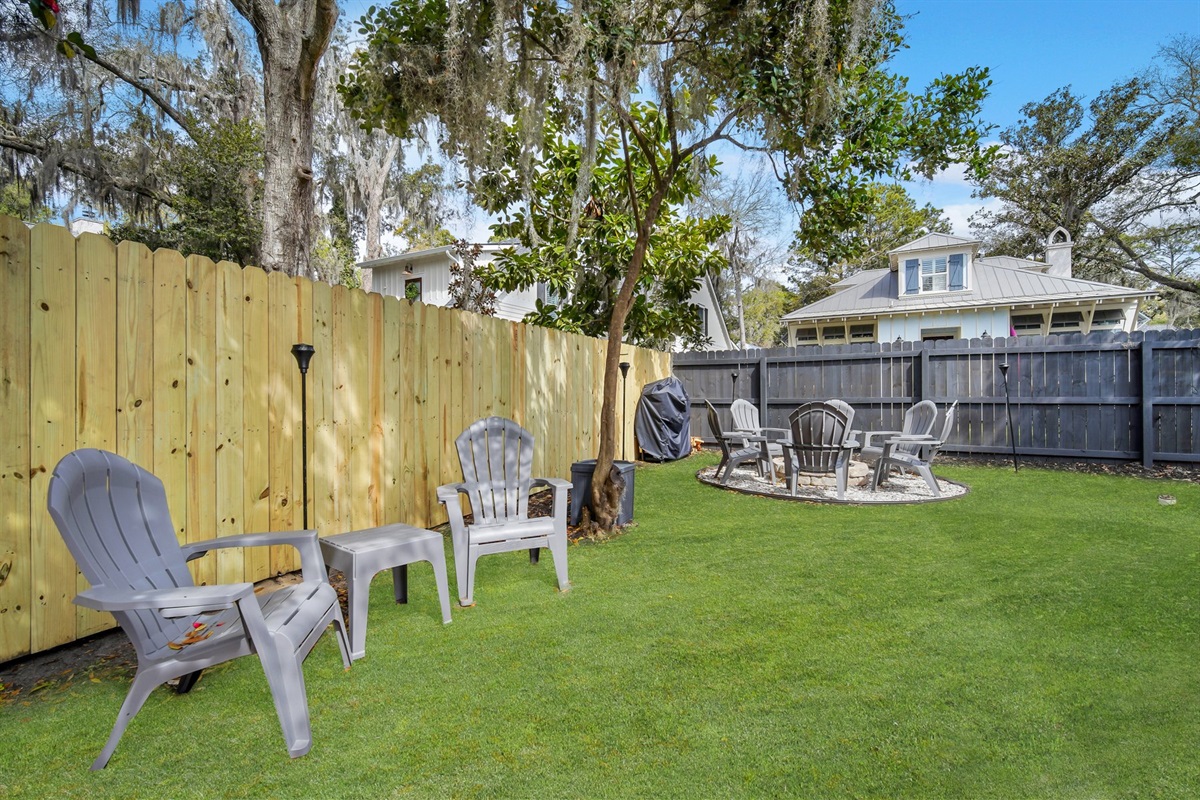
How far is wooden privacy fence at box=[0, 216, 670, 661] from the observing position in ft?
7.16

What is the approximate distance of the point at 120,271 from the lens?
2.45 m

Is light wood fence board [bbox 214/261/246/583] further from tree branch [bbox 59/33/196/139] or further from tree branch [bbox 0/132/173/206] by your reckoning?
tree branch [bbox 59/33/196/139]

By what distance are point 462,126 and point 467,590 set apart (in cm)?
294

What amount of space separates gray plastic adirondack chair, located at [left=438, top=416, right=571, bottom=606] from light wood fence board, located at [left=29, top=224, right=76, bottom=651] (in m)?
1.49

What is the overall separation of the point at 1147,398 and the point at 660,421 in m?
5.45

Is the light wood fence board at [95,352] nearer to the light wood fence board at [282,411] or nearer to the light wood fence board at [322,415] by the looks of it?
the light wood fence board at [282,411]

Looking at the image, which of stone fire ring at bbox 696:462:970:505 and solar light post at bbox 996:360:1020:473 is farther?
solar light post at bbox 996:360:1020:473

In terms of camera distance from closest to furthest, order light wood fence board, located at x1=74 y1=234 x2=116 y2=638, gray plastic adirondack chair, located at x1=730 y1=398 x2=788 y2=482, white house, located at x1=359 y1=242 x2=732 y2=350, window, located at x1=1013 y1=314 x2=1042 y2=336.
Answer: light wood fence board, located at x1=74 y1=234 x2=116 y2=638 → gray plastic adirondack chair, located at x1=730 y1=398 x2=788 y2=482 → window, located at x1=1013 y1=314 x2=1042 y2=336 → white house, located at x1=359 y1=242 x2=732 y2=350

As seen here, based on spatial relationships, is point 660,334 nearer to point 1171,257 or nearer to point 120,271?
point 120,271

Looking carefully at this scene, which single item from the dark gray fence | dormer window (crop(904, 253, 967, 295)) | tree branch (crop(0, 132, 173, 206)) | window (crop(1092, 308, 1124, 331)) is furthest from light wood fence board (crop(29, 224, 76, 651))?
window (crop(1092, 308, 1124, 331))

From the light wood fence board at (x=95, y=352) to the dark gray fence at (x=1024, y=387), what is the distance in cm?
783

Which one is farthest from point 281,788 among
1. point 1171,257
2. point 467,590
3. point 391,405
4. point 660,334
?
point 1171,257

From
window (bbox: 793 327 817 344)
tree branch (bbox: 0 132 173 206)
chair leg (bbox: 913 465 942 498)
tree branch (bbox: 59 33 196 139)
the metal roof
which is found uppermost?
tree branch (bbox: 59 33 196 139)

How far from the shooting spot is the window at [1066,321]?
44.0ft
